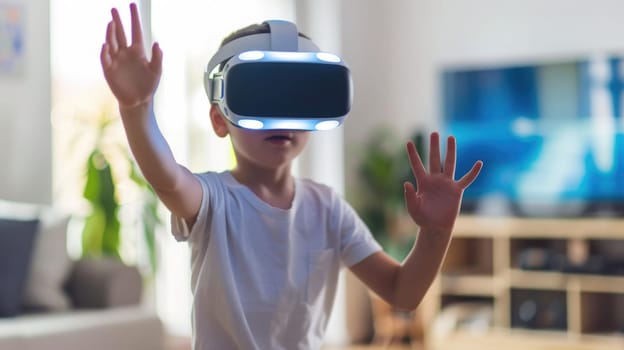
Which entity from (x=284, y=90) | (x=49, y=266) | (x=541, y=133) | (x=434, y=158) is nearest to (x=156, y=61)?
(x=284, y=90)

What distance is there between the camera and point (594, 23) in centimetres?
469

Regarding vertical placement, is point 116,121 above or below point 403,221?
above

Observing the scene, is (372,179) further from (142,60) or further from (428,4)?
(142,60)

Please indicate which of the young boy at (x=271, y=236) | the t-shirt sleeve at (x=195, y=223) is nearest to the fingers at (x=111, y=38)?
the young boy at (x=271, y=236)

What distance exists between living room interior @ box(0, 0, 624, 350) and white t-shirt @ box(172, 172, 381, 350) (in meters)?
2.29

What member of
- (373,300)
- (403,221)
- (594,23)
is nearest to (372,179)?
(403,221)

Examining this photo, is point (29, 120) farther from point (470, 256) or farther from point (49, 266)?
point (470, 256)

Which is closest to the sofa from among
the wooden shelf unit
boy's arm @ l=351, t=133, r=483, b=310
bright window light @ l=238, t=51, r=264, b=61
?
the wooden shelf unit

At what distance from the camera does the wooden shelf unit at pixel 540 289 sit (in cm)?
441

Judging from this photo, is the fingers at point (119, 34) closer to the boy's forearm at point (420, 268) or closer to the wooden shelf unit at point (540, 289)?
the boy's forearm at point (420, 268)

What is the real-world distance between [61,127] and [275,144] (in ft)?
10.5

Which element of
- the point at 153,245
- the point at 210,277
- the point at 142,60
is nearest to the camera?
the point at 142,60

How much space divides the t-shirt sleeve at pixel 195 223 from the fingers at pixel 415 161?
0.27 meters

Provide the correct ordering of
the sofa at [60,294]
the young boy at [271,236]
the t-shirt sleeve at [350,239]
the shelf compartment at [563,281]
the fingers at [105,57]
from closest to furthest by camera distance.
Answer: the fingers at [105,57], the young boy at [271,236], the t-shirt sleeve at [350,239], the sofa at [60,294], the shelf compartment at [563,281]
